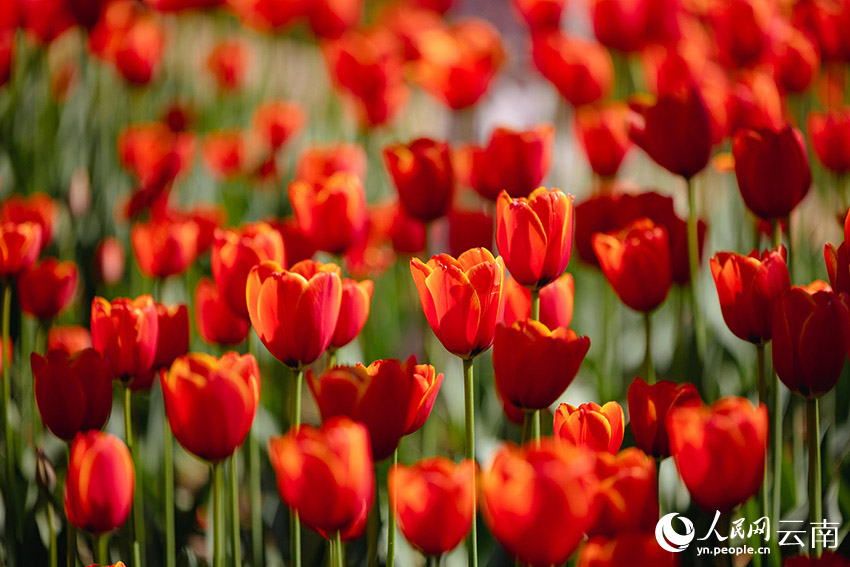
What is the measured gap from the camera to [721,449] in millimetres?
656

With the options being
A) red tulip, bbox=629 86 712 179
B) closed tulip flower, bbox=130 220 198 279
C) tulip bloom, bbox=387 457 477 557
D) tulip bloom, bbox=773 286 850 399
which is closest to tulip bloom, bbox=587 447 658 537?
tulip bloom, bbox=387 457 477 557

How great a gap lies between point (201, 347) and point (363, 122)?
0.82 m

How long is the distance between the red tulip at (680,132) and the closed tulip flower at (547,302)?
0.26m

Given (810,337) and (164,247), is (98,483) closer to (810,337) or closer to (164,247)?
(164,247)

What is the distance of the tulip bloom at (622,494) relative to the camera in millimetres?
634

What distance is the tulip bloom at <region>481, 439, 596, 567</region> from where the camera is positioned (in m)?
0.55

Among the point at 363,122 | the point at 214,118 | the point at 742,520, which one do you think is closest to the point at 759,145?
the point at 742,520

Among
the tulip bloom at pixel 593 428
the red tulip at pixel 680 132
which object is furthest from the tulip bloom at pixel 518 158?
the tulip bloom at pixel 593 428

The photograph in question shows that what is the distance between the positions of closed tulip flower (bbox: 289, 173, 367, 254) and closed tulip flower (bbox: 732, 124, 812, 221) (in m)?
0.52

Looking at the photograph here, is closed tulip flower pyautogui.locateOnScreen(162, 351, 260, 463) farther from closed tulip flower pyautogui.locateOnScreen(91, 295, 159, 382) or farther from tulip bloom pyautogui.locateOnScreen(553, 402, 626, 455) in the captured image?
tulip bloom pyautogui.locateOnScreen(553, 402, 626, 455)

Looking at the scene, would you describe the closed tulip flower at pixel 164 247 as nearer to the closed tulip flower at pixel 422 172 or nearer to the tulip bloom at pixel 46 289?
the tulip bloom at pixel 46 289

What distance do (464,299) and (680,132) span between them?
50cm

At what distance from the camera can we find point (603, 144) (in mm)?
1613

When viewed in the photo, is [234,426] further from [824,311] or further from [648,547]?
[824,311]
